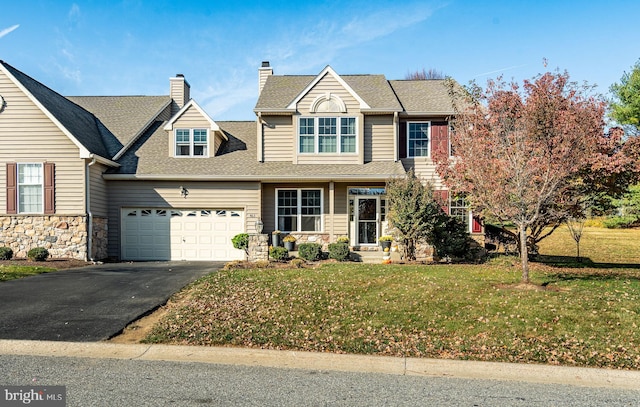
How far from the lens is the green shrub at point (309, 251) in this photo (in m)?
16.0

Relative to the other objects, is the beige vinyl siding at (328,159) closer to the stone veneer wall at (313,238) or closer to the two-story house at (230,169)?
the two-story house at (230,169)

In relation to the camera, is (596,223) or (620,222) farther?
(596,223)

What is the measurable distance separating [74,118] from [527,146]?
16.2 meters

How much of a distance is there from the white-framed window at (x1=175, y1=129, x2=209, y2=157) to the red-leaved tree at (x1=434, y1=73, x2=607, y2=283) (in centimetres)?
1020

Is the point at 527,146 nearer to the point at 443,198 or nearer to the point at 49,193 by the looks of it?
the point at 443,198

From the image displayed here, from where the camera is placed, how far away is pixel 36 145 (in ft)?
52.5

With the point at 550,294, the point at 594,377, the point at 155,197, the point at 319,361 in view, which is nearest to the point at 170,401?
the point at 319,361

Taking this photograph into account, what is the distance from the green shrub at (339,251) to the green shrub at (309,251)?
1.54 ft

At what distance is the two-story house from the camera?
52.6 feet

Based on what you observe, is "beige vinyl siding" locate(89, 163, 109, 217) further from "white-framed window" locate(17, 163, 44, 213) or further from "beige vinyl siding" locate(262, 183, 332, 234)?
"beige vinyl siding" locate(262, 183, 332, 234)

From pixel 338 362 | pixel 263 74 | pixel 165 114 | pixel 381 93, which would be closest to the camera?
pixel 338 362

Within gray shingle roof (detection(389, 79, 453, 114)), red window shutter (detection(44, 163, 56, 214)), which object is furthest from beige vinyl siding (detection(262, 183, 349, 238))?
red window shutter (detection(44, 163, 56, 214))

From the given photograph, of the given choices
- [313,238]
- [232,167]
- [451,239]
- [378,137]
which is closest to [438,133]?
[378,137]

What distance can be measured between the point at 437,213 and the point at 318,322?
329 inches
